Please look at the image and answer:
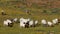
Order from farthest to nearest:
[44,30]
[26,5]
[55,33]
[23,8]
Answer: [26,5]
[23,8]
[44,30]
[55,33]

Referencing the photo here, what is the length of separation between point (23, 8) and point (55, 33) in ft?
57.7

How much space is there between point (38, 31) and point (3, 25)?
3.68m

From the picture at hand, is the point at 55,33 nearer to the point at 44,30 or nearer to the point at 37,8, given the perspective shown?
the point at 44,30

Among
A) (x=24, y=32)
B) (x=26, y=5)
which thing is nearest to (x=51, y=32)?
(x=24, y=32)

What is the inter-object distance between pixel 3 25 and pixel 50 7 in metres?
17.1

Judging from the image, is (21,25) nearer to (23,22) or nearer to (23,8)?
(23,22)

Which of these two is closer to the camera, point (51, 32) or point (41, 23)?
point (51, 32)

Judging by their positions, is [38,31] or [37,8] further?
[37,8]

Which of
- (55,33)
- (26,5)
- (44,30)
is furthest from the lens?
(26,5)

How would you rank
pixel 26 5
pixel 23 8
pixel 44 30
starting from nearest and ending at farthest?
pixel 44 30, pixel 23 8, pixel 26 5

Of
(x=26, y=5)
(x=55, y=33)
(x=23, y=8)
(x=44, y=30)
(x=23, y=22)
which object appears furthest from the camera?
(x=26, y=5)

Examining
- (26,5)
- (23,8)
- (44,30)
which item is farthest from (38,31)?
(26,5)

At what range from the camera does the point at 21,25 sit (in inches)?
942

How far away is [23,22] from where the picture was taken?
24469 millimetres
